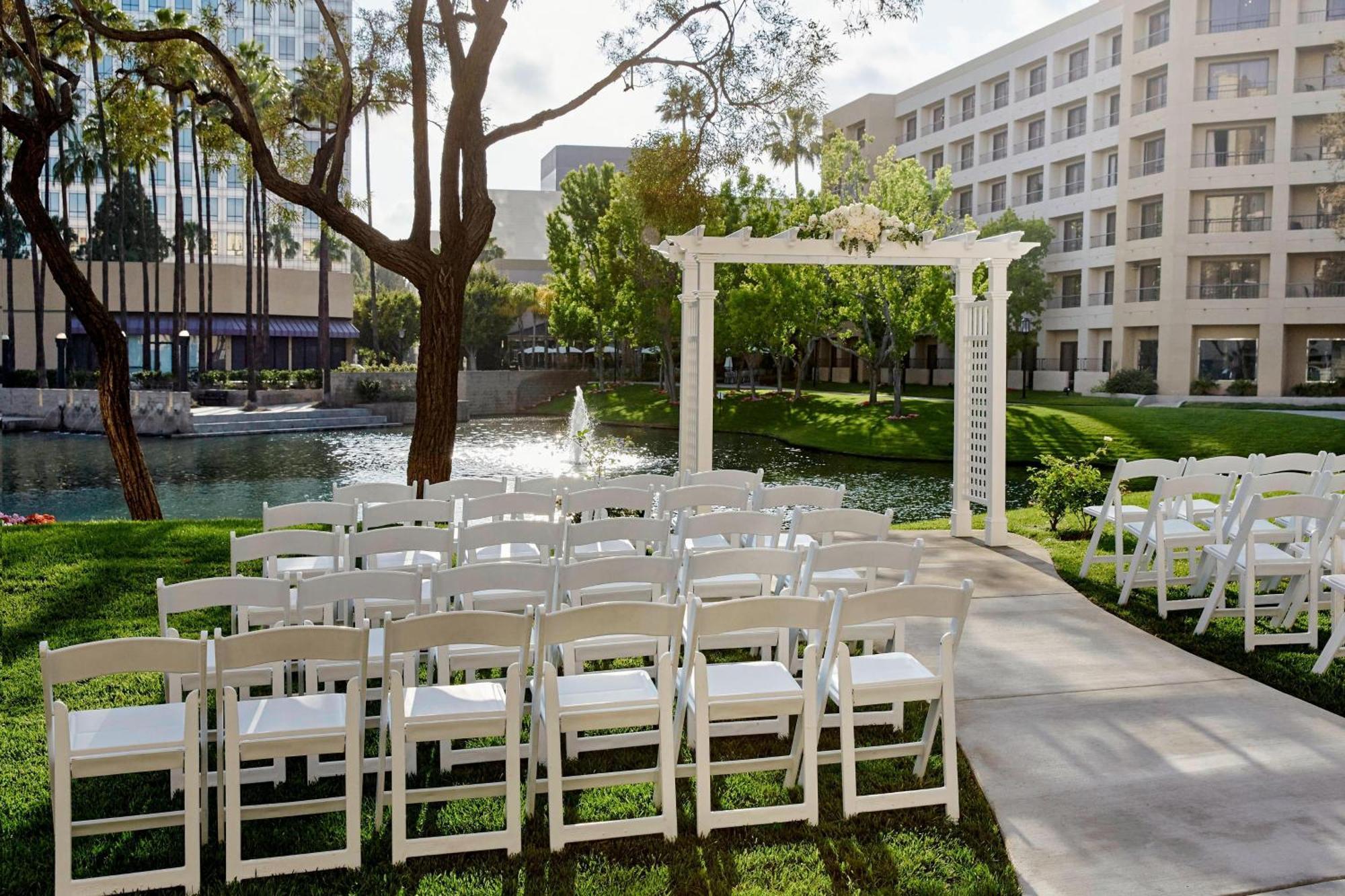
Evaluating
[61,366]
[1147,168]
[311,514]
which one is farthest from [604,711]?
[61,366]

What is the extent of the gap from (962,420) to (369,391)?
117ft

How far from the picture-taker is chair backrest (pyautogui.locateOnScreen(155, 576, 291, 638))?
4.73 metres

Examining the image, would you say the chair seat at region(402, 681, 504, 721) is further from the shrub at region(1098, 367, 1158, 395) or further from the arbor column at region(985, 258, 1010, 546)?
the shrub at region(1098, 367, 1158, 395)

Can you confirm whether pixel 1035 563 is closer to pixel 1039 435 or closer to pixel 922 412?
pixel 1039 435

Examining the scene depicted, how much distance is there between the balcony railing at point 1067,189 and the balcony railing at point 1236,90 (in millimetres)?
6950

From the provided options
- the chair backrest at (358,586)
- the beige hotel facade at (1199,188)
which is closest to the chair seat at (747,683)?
the chair backrest at (358,586)

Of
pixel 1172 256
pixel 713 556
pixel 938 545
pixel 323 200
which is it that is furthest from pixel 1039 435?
pixel 713 556

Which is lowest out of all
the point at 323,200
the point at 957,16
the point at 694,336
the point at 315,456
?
the point at 315,456

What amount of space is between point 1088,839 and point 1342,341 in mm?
44041

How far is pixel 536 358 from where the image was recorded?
7319 cm

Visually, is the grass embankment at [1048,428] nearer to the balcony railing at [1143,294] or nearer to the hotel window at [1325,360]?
the balcony railing at [1143,294]

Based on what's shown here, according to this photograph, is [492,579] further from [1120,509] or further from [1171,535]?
[1120,509]

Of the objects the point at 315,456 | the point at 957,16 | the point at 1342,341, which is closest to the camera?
the point at 957,16

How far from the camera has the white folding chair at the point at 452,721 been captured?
4.26m
